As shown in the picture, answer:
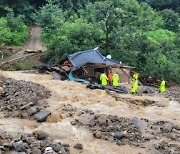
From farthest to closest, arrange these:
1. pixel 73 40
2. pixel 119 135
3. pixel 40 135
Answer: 1. pixel 73 40
2. pixel 119 135
3. pixel 40 135

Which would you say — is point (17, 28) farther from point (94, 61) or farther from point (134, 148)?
point (134, 148)

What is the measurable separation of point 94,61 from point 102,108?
6.75 metres

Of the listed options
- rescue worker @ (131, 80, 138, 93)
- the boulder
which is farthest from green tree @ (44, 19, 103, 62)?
the boulder

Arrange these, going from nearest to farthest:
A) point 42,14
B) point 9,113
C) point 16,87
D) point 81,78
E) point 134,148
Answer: point 134,148, point 9,113, point 16,87, point 81,78, point 42,14

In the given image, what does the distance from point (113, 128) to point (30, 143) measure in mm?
3688

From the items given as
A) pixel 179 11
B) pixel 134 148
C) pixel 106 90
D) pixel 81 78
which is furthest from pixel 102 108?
pixel 179 11

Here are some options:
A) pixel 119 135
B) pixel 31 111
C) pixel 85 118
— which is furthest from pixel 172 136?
pixel 31 111

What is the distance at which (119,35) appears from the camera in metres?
30.5

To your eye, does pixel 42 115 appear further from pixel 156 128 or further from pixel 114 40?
pixel 114 40

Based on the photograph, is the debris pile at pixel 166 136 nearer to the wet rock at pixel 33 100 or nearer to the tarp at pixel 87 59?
the wet rock at pixel 33 100

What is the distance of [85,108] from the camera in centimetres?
1898

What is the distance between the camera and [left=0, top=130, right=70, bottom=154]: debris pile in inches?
543

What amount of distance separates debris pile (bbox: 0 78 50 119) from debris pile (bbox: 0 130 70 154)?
2297 mm

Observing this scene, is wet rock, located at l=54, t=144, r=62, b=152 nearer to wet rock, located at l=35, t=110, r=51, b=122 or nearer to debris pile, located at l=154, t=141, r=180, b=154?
wet rock, located at l=35, t=110, r=51, b=122
